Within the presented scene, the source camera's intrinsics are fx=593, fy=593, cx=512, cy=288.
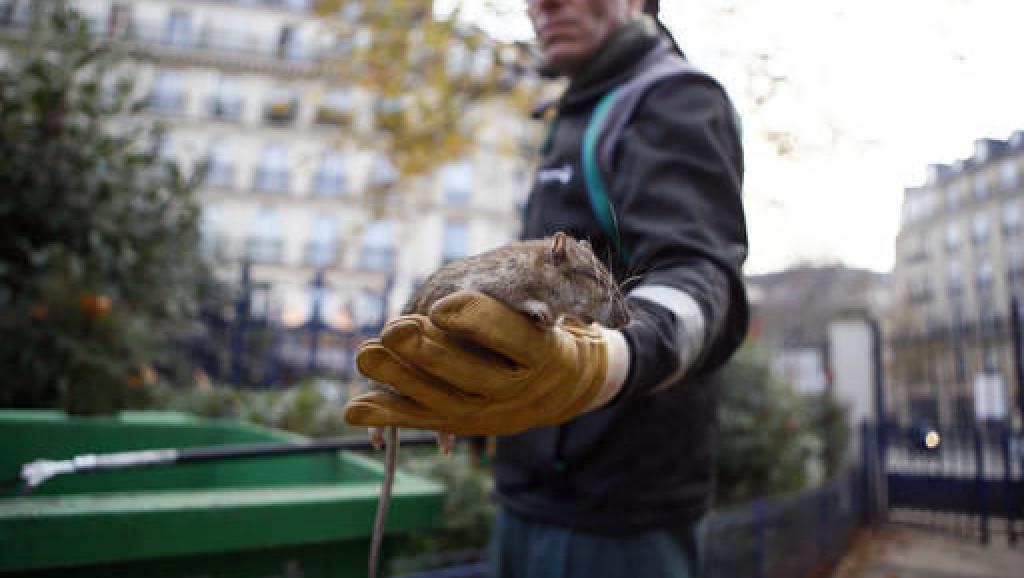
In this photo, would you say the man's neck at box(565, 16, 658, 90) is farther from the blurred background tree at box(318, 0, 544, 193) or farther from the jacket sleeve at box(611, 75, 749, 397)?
the blurred background tree at box(318, 0, 544, 193)

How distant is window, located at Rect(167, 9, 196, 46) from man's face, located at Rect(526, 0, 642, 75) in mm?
34072

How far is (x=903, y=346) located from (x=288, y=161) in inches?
1207

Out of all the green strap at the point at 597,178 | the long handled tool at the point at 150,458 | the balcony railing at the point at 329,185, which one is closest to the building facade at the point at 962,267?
the green strap at the point at 597,178

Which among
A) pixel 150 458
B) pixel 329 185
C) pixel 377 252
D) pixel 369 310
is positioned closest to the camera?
pixel 150 458

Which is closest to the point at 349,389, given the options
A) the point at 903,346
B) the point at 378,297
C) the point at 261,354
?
the point at 378,297

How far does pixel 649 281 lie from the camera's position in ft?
4.12

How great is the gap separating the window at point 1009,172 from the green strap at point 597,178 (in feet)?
3.60

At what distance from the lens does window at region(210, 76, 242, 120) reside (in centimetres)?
3019

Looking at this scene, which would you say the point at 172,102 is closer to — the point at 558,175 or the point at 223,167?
the point at 223,167

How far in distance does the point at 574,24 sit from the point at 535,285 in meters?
1.21

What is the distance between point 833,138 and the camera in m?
2.38

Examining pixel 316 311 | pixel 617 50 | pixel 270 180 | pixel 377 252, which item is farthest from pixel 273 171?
pixel 617 50

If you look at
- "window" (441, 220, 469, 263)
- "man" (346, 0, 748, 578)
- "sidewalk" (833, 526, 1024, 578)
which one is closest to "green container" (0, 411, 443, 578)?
"man" (346, 0, 748, 578)

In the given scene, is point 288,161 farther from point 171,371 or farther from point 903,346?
point 903,346
